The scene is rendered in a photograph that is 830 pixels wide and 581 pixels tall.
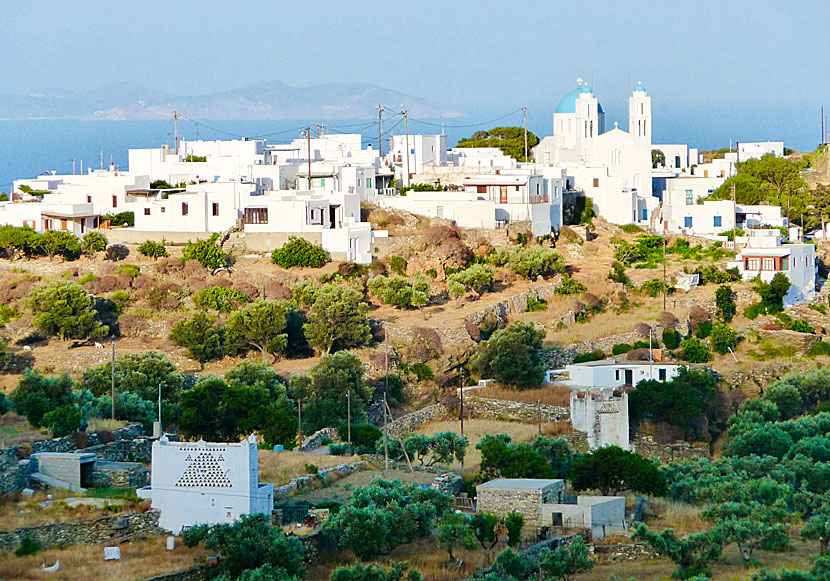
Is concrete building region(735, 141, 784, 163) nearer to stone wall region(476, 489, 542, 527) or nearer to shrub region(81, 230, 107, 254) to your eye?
shrub region(81, 230, 107, 254)

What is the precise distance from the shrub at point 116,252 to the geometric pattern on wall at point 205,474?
23368mm

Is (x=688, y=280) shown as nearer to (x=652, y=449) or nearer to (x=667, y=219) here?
(x=667, y=219)

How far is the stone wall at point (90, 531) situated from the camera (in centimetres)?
1934

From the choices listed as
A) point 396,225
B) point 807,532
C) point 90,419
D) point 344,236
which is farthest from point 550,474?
point 396,225

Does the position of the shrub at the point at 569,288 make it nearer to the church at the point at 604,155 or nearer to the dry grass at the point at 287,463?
the church at the point at 604,155

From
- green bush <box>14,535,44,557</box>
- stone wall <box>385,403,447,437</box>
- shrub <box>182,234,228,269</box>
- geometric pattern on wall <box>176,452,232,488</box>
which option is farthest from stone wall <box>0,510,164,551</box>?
shrub <box>182,234,228,269</box>

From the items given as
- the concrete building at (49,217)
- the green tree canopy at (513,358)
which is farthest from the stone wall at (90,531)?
the concrete building at (49,217)

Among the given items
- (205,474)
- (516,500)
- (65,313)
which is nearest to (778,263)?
(65,313)

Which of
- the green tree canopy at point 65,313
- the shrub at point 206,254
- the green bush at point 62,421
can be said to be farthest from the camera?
the shrub at point 206,254

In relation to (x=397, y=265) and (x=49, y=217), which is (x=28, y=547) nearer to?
(x=397, y=265)

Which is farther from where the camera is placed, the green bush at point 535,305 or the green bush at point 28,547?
the green bush at point 535,305

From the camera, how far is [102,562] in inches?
734

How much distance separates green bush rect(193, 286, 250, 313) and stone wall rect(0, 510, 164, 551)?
1824 centimetres

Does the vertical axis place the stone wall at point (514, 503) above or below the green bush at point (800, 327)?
below
